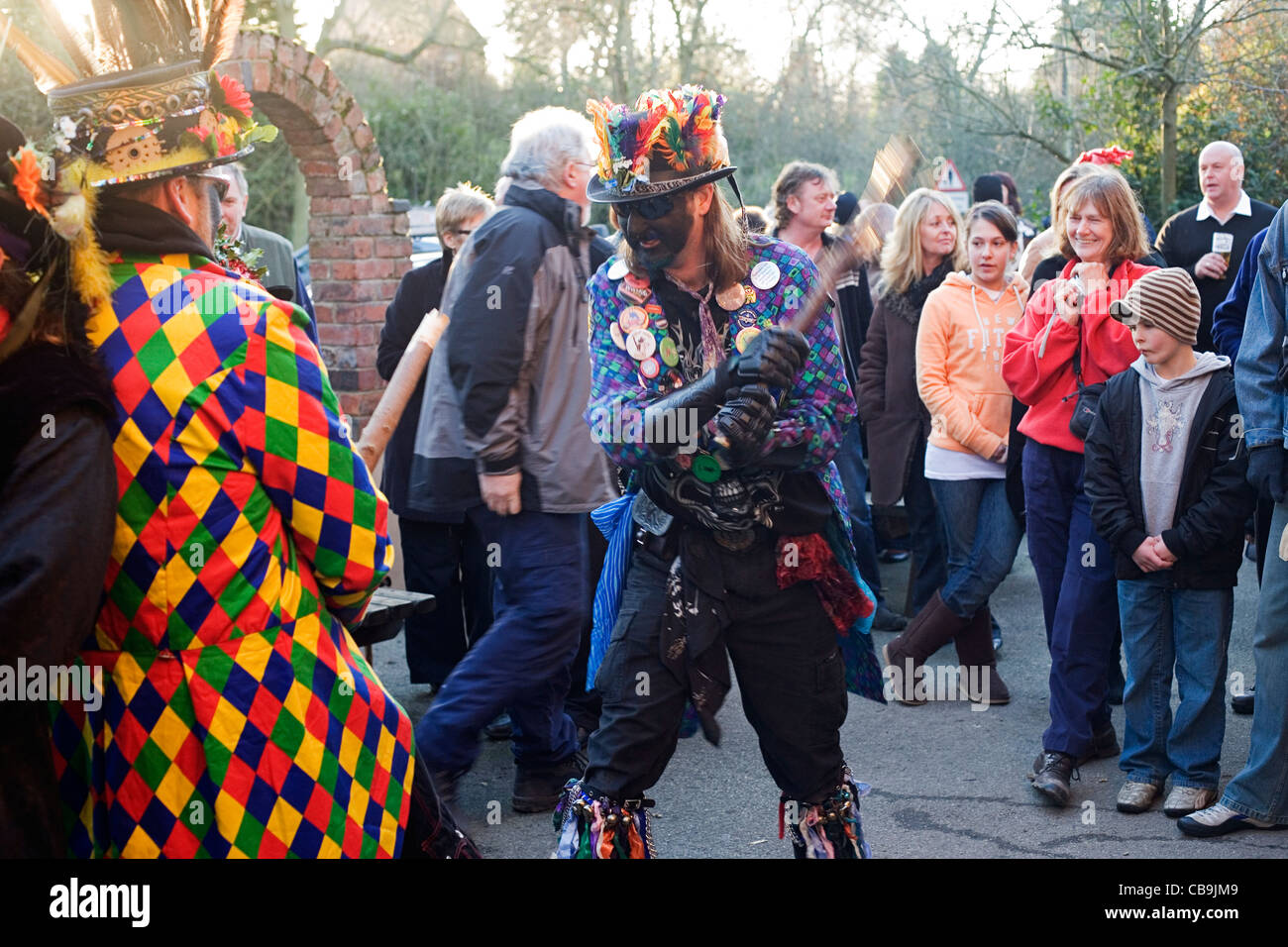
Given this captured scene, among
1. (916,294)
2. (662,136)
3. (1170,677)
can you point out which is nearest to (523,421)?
(662,136)

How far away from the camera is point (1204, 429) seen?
4262mm

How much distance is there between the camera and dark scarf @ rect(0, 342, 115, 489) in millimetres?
2100

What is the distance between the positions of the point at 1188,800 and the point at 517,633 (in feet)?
7.18

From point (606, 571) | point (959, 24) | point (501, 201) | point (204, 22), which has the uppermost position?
point (959, 24)

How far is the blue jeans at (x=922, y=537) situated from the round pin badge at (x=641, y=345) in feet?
12.6

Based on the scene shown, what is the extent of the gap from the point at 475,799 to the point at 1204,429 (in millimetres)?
2698

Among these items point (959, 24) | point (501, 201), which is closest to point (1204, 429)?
point (501, 201)

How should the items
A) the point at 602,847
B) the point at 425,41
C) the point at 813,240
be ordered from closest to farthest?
the point at 602,847 → the point at 813,240 → the point at 425,41

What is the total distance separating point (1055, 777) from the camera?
453 centimetres

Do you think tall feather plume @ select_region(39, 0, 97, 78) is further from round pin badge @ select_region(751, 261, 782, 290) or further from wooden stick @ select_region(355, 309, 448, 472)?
round pin badge @ select_region(751, 261, 782, 290)

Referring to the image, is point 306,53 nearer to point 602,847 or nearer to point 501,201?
point 501,201

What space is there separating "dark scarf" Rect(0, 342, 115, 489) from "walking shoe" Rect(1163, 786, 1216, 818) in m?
3.51

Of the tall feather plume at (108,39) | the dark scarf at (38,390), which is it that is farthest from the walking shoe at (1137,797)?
the tall feather plume at (108,39)

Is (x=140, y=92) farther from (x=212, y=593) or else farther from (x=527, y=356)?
(x=527, y=356)
